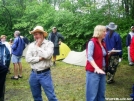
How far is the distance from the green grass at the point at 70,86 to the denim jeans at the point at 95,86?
1358 millimetres

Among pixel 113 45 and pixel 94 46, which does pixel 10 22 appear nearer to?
pixel 113 45

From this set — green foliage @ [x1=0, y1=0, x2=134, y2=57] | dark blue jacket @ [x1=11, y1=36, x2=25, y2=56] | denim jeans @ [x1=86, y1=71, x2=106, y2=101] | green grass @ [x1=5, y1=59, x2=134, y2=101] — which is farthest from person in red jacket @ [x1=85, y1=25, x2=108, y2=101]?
green foliage @ [x1=0, y1=0, x2=134, y2=57]

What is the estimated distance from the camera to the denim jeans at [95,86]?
441cm

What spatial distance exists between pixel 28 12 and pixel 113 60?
43.0 feet

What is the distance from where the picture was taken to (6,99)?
604 centimetres

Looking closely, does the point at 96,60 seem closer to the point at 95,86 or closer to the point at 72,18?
the point at 95,86

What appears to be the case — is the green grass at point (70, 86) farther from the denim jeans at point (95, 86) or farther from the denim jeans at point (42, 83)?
the denim jeans at point (42, 83)

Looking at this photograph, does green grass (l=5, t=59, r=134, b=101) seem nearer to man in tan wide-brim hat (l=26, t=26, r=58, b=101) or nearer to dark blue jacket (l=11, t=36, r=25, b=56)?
dark blue jacket (l=11, t=36, r=25, b=56)

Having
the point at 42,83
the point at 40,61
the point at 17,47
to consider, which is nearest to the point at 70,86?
the point at 17,47

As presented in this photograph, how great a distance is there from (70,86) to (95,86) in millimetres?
2818

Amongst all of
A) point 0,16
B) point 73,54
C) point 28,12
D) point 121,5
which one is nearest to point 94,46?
point 73,54

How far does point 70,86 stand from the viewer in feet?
23.6

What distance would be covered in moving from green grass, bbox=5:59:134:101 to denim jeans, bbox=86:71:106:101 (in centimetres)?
136

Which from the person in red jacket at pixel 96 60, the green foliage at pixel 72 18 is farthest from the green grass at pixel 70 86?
the green foliage at pixel 72 18
